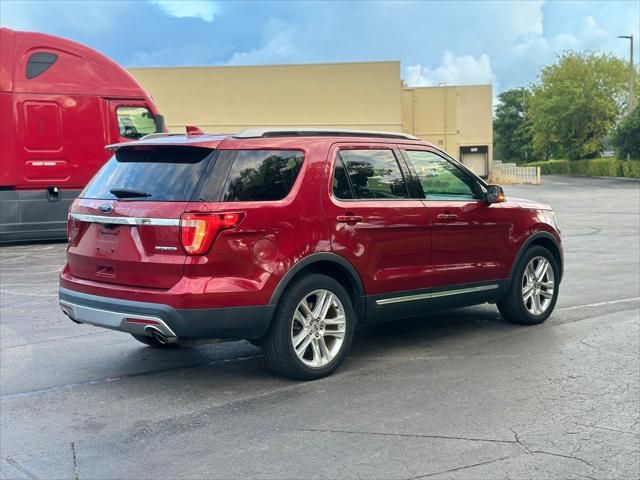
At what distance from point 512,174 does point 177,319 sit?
46.4 m

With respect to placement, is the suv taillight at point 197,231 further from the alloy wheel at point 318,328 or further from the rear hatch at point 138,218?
the alloy wheel at point 318,328

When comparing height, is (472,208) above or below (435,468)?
above

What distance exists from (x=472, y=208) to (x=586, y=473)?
308 centimetres

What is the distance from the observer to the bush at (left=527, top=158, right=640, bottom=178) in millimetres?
47681

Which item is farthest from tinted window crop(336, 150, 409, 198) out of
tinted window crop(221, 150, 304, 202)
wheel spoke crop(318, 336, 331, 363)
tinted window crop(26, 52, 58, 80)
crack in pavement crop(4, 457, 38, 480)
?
tinted window crop(26, 52, 58, 80)

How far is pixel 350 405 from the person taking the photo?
4.76 metres

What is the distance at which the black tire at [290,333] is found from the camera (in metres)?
5.03

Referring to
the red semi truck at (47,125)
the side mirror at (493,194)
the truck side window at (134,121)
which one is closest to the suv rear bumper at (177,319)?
the side mirror at (493,194)

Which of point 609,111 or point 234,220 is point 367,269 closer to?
point 234,220

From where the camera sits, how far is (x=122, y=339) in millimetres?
6633

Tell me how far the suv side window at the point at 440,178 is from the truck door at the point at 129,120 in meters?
10.3

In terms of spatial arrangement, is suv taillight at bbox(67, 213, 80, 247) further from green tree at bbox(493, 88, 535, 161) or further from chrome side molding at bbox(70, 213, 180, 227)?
green tree at bbox(493, 88, 535, 161)

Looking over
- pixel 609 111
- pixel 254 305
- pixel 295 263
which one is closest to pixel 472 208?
pixel 295 263

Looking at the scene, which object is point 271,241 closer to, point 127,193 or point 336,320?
point 336,320
